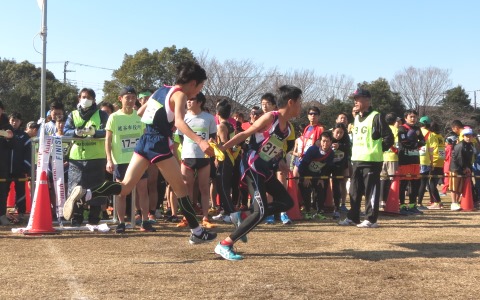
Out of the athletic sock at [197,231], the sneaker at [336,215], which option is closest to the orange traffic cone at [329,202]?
the sneaker at [336,215]

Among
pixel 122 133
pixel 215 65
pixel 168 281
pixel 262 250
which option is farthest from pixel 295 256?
pixel 215 65

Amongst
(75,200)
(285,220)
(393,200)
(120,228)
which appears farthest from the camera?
(393,200)

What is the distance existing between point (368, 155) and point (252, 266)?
14.0 feet

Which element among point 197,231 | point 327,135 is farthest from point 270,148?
point 327,135

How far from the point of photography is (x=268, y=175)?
22.5 feet

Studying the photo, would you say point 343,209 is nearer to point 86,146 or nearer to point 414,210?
point 414,210

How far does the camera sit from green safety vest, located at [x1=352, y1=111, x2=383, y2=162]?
971 centimetres

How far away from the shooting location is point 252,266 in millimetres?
6055

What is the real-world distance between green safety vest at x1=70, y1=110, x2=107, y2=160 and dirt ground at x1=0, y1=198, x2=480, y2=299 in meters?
1.20

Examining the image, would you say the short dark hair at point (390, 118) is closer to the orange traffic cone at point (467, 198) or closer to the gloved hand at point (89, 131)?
the orange traffic cone at point (467, 198)

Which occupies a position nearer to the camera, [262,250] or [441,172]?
[262,250]

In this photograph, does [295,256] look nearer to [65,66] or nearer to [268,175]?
[268,175]

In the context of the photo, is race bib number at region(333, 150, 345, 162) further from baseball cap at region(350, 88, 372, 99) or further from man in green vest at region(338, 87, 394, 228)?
baseball cap at region(350, 88, 372, 99)

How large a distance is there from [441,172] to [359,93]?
697 cm
